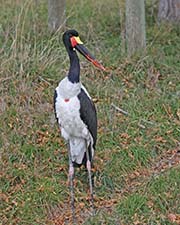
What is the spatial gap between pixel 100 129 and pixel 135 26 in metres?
1.56

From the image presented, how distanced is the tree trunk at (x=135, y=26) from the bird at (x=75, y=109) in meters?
2.11

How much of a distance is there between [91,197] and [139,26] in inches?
96.6

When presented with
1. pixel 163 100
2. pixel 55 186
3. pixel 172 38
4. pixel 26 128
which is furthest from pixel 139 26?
pixel 55 186

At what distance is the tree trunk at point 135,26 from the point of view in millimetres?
6520

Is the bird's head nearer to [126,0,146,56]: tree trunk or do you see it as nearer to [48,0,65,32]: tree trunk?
[126,0,146,56]: tree trunk

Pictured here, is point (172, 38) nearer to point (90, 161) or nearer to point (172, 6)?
point (172, 6)

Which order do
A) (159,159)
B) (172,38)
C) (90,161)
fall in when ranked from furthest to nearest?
(172,38)
(159,159)
(90,161)

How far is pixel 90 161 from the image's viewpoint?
4785mm

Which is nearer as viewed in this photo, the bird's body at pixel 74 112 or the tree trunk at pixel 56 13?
the bird's body at pixel 74 112

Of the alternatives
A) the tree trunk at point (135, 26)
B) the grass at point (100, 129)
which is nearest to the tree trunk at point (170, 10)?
the grass at point (100, 129)

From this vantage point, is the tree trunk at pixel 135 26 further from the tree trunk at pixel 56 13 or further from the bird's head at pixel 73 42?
the bird's head at pixel 73 42

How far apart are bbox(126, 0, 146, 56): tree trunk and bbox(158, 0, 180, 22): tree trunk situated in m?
1.00

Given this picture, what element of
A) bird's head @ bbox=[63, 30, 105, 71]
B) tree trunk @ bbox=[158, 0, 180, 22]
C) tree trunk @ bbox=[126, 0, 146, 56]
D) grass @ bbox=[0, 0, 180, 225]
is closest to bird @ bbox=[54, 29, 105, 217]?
bird's head @ bbox=[63, 30, 105, 71]

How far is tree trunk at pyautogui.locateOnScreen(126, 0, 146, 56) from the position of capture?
21.4ft
